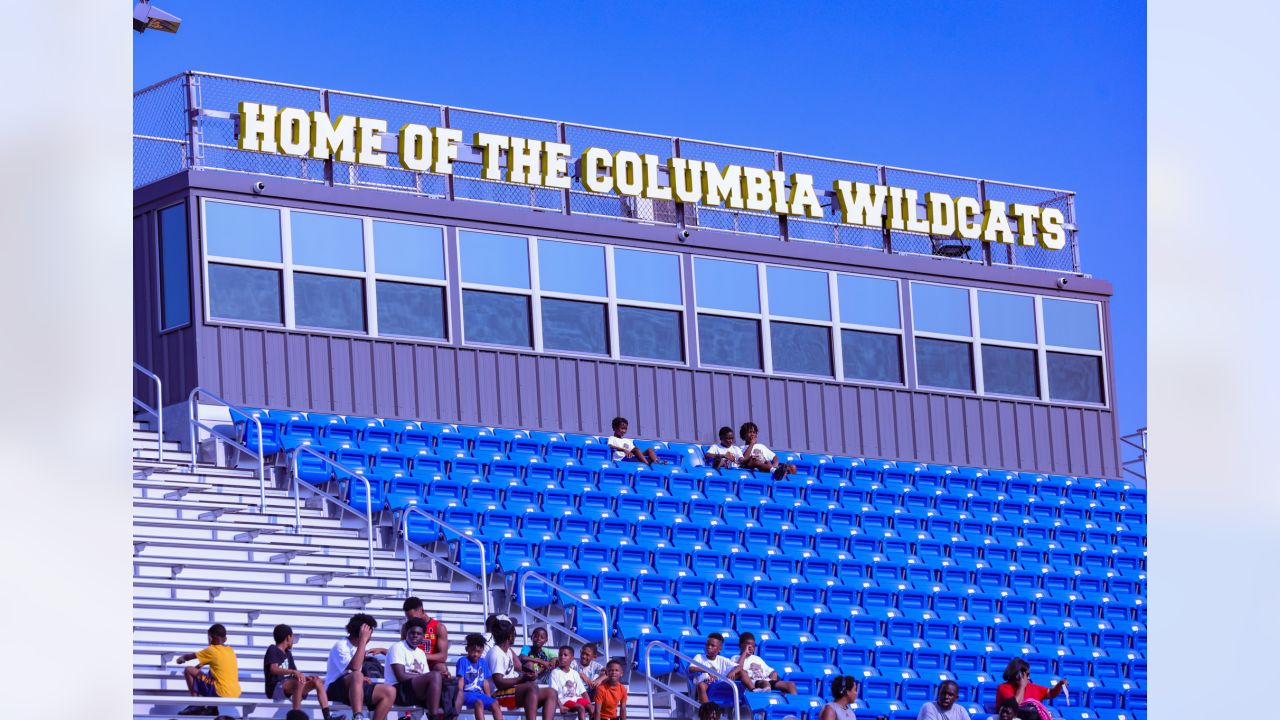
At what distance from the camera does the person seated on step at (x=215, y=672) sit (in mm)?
8000

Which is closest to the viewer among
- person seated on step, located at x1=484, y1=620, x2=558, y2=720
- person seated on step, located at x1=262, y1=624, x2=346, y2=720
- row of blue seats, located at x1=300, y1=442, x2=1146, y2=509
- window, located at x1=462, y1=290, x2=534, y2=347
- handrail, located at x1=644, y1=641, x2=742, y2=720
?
person seated on step, located at x1=262, y1=624, x2=346, y2=720

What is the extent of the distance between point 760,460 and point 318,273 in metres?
3.86

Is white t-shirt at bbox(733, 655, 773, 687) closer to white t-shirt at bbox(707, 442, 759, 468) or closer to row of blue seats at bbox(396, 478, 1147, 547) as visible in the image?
row of blue seats at bbox(396, 478, 1147, 547)

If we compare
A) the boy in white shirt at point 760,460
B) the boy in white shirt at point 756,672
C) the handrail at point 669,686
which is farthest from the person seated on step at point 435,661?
the boy in white shirt at point 760,460

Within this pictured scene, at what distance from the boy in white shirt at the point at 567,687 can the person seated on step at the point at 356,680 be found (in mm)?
977

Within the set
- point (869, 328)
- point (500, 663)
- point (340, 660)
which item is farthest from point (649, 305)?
point (340, 660)

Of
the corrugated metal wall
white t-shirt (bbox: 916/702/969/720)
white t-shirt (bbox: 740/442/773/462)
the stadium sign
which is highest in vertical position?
the stadium sign

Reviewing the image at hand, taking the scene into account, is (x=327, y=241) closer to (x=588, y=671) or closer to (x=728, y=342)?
(x=728, y=342)

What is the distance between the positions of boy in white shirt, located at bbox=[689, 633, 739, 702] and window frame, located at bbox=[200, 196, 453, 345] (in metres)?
5.07

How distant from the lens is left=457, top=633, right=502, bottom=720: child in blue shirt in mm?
8203

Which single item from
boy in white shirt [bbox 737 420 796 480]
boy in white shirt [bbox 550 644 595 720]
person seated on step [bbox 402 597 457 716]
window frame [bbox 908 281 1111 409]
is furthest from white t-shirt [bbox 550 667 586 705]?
window frame [bbox 908 281 1111 409]

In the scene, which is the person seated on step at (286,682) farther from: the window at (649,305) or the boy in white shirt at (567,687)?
the window at (649,305)

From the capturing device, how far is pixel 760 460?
14.5 meters
